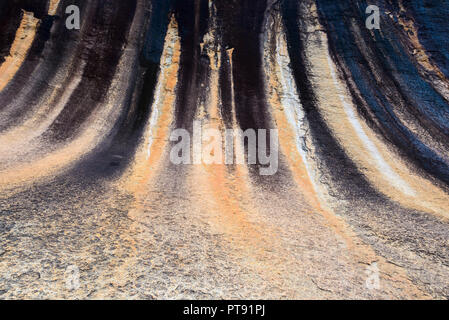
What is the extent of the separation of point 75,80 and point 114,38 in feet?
8.06

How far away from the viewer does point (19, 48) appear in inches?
364

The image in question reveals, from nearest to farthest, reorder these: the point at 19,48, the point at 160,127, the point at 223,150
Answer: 1. the point at 223,150
2. the point at 160,127
3. the point at 19,48

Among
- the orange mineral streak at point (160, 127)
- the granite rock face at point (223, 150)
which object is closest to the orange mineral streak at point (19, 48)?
the granite rock face at point (223, 150)

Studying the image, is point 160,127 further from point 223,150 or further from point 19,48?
point 19,48

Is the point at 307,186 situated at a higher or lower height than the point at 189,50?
lower

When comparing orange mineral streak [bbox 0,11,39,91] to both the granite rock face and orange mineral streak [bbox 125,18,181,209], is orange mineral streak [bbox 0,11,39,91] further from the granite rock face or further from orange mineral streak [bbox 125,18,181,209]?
orange mineral streak [bbox 125,18,181,209]

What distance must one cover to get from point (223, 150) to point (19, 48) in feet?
25.2

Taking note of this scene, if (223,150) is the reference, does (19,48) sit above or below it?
above

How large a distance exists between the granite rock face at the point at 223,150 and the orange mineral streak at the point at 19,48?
0.05 metres

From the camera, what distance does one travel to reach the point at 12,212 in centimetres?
429

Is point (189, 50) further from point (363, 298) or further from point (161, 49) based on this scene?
point (363, 298)

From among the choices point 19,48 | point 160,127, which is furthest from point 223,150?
point 19,48

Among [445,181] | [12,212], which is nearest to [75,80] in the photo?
[12,212]
